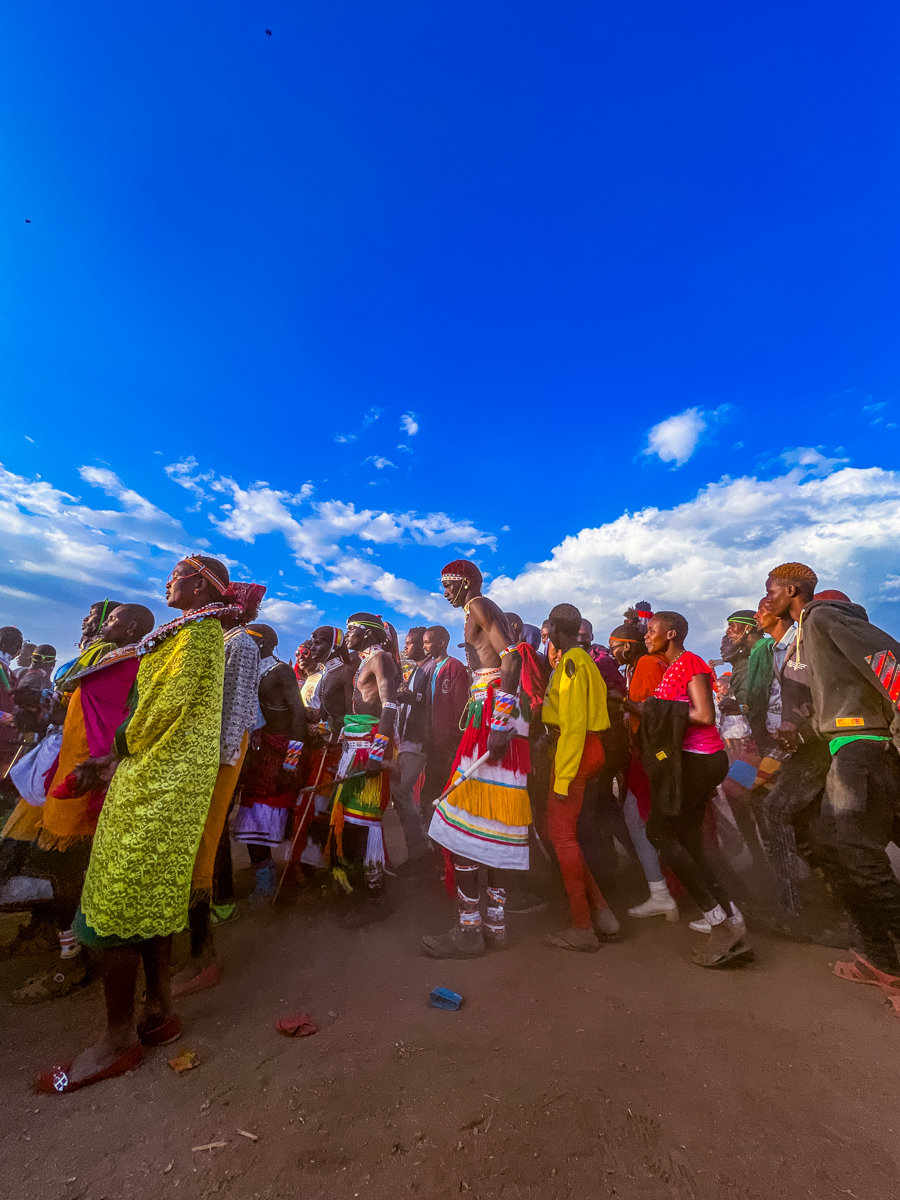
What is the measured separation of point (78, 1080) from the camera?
219cm

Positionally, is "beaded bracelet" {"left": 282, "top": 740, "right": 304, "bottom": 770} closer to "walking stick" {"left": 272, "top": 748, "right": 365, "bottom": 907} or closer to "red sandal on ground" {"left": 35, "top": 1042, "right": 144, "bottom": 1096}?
"walking stick" {"left": 272, "top": 748, "right": 365, "bottom": 907}

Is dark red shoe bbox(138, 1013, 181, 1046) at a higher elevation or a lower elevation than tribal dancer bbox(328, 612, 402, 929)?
lower

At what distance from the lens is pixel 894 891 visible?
2896 millimetres

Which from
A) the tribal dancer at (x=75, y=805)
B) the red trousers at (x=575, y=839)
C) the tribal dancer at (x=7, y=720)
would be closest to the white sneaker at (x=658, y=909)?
the red trousers at (x=575, y=839)

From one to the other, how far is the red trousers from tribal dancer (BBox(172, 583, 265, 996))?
2.10 m

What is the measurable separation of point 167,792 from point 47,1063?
126 cm

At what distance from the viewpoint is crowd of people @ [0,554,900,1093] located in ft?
8.11

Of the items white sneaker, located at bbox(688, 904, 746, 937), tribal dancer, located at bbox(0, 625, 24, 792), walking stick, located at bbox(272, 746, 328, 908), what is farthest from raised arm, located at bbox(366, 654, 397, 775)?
tribal dancer, located at bbox(0, 625, 24, 792)

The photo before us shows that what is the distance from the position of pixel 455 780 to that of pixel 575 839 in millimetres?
924

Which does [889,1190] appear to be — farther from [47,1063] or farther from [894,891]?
[47,1063]

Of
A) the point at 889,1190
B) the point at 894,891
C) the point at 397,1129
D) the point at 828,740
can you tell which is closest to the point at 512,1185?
the point at 397,1129

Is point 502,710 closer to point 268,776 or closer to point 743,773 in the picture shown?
point 268,776

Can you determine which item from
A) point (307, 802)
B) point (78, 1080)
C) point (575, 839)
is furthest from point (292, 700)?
point (78, 1080)

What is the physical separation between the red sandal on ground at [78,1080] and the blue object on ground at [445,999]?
4.41 feet
